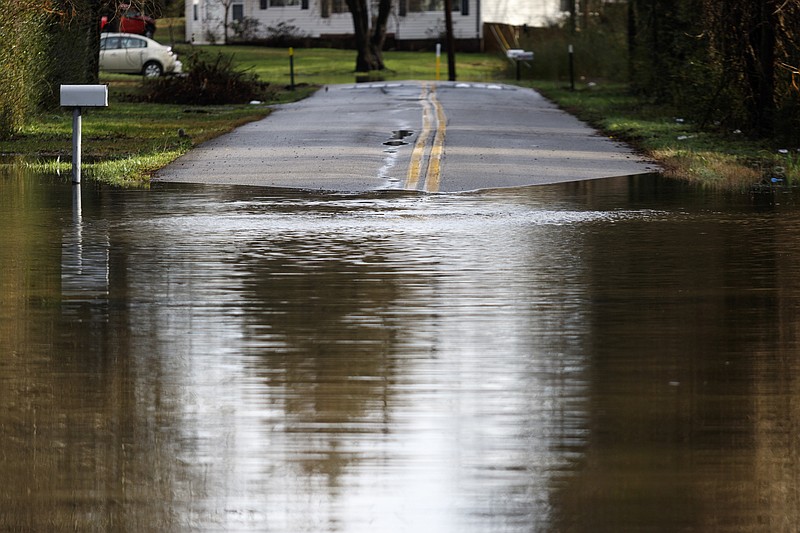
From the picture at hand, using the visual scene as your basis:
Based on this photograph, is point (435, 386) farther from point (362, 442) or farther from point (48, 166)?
point (48, 166)

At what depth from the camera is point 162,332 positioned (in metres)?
9.04

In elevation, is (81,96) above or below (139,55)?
below

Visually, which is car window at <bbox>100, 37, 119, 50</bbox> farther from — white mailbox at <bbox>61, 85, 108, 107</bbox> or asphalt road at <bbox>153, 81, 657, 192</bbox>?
white mailbox at <bbox>61, 85, 108, 107</bbox>

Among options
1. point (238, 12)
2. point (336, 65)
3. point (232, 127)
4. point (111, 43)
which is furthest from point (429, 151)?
point (238, 12)

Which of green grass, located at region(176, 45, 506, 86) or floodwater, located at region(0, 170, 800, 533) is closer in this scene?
floodwater, located at region(0, 170, 800, 533)

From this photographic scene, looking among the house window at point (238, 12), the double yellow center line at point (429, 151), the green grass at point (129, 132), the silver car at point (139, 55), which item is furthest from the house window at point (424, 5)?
the double yellow center line at point (429, 151)

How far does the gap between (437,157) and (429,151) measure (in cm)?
94

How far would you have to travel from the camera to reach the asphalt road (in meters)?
18.9

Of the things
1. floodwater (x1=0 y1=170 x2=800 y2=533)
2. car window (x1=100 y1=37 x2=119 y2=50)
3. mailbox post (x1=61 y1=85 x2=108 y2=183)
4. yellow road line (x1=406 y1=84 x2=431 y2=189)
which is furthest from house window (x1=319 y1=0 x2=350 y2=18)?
floodwater (x1=0 y1=170 x2=800 y2=533)

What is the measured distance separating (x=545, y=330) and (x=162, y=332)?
2243 mm

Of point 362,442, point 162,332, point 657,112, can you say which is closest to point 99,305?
point 162,332

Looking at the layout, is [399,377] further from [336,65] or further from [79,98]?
[336,65]

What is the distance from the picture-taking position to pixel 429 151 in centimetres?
2222

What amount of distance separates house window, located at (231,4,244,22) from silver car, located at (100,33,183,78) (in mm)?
25912
